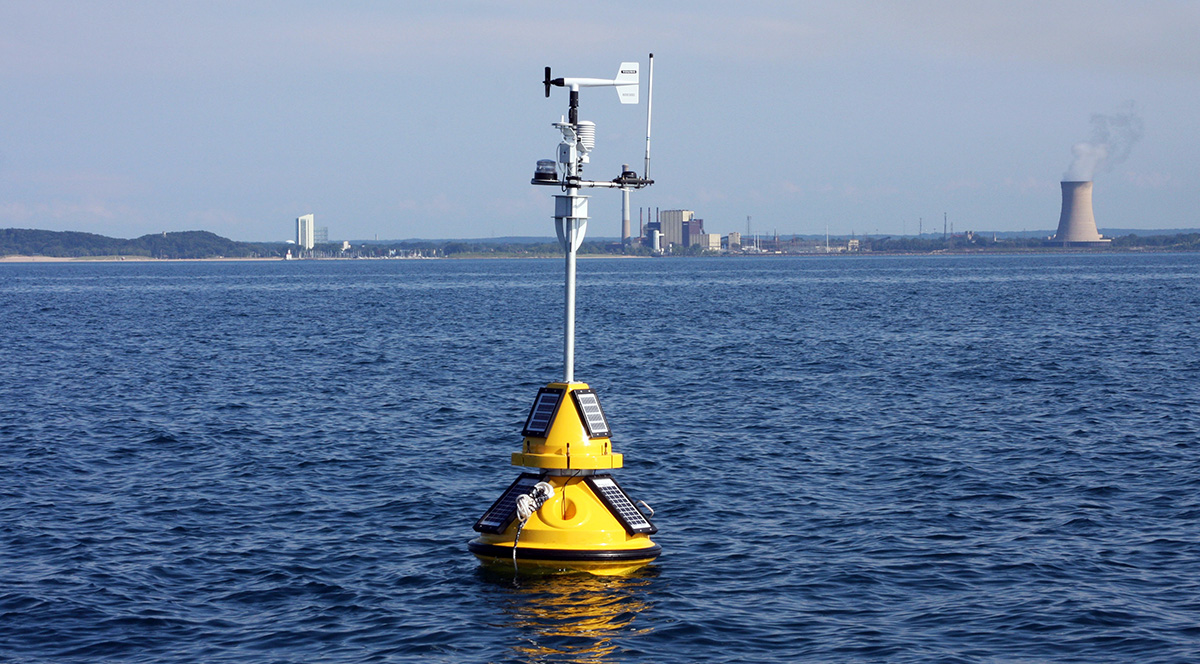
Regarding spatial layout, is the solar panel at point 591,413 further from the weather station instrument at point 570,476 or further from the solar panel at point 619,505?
Result: the solar panel at point 619,505

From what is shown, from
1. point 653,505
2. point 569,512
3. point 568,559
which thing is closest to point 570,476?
point 569,512

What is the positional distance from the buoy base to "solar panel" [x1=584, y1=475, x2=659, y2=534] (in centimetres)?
31

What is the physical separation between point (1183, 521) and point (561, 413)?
1081 centimetres

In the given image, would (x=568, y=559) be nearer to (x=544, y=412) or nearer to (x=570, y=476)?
(x=570, y=476)

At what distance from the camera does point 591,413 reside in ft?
55.6

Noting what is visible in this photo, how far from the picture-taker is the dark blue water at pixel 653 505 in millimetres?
14453

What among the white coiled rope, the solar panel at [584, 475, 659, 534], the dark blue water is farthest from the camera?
the solar panel at [584, 475, 659, 534]

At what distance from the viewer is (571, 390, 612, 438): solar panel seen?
16.8 metres

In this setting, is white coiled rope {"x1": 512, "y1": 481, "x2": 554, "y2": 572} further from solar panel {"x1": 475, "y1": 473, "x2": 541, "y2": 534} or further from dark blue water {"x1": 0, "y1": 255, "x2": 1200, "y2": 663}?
dark blue water {"x1": 0, "y1": 255, "x2": 1200, "y2": 663}

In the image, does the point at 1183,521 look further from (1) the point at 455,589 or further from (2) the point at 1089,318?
(2) the point at 1089,318

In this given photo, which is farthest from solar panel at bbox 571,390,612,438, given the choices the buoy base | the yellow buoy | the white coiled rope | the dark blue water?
the dark blue water

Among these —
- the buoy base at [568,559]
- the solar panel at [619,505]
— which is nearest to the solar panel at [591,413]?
the solar panel at [619,505]

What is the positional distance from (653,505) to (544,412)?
212 inches

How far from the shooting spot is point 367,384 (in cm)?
4247
